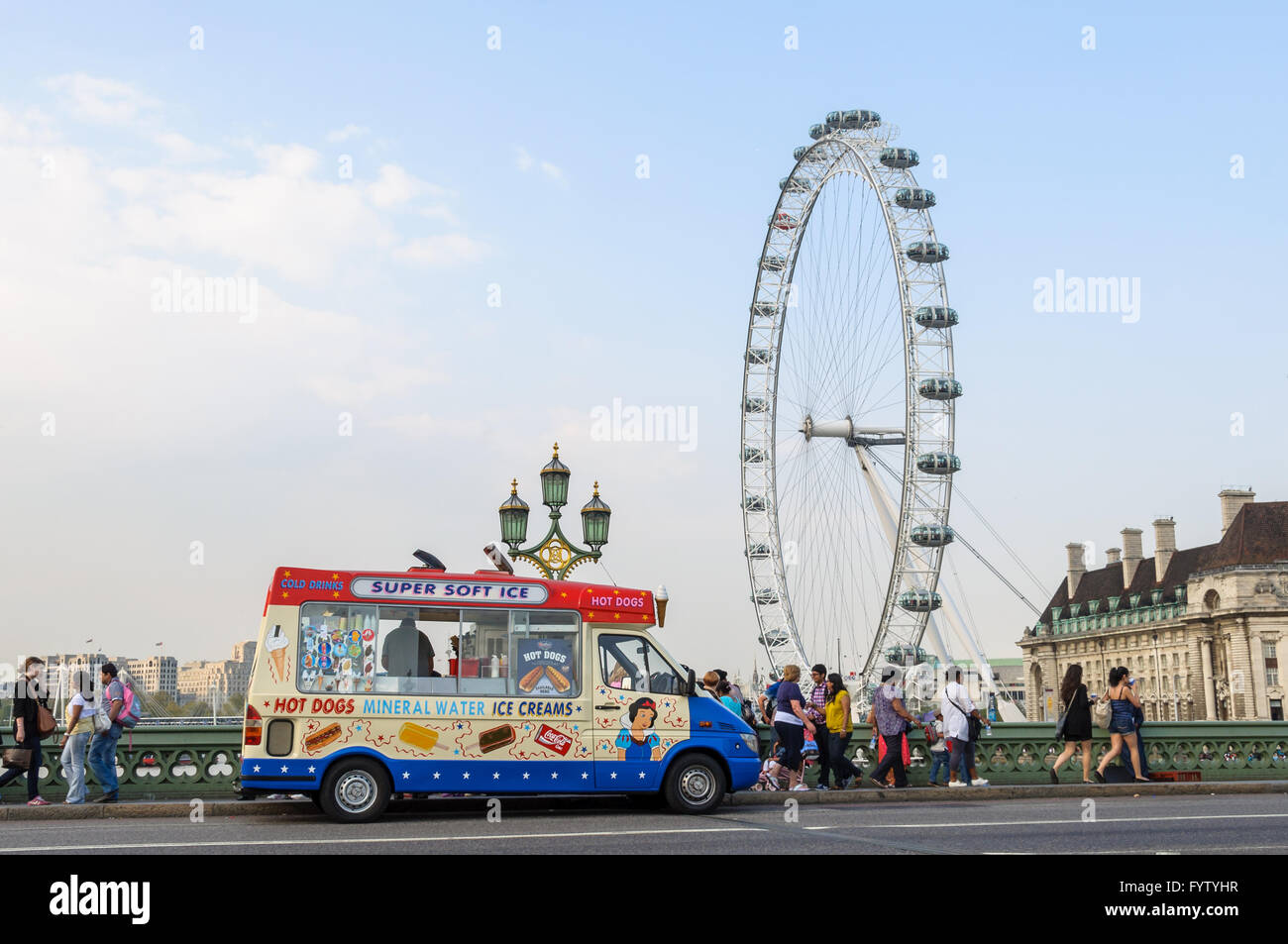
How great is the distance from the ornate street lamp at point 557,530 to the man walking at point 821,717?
709cm

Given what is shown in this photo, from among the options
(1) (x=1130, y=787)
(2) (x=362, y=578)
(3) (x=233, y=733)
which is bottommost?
(1) (x=1130, y=787)

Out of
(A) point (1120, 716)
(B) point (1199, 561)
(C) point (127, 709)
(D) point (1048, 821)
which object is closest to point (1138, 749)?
(A) point (1120, 716)

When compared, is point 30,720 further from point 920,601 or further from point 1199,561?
point 1199,561

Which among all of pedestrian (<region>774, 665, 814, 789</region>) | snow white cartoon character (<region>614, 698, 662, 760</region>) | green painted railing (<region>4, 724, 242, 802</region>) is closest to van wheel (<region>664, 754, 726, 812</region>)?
snow white cartoon character (<region>614, 698, 662, 760</region>)

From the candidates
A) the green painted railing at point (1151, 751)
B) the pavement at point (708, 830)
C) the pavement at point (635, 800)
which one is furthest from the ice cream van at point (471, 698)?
the green painted railing at point (1151, 751)

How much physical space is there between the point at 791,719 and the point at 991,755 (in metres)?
3.95

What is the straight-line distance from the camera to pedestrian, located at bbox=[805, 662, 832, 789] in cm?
1867

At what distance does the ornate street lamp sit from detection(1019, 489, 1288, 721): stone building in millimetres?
85254

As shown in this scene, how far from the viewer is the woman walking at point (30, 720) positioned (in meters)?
16.5

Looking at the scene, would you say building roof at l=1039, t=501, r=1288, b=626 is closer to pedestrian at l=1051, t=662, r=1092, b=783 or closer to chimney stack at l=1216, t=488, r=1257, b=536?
chimney stack at l=1216, t=488, r=1257, b=536

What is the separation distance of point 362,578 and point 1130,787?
36.1 feet

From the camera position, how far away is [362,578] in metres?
14.9
